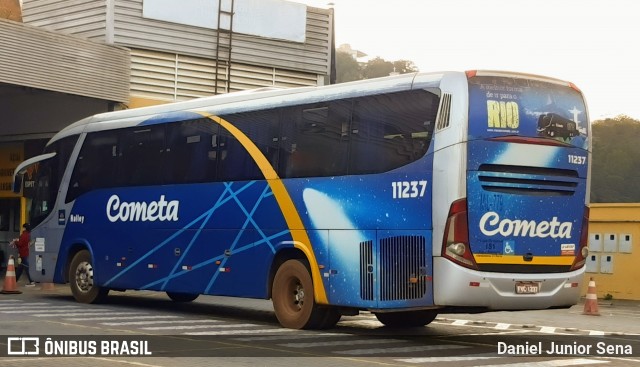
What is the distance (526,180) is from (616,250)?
21378 mm

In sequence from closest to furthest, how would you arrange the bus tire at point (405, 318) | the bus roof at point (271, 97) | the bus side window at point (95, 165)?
the bus roof at point (271, 97) → the bus tire at point (405, 318) → the bus side window at point (95, 165)

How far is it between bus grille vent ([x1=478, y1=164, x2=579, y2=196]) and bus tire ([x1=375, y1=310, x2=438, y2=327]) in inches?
140

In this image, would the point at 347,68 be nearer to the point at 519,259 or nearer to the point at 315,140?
the point at 315,140

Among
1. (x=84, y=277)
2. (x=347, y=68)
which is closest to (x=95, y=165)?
(x=84, y=277)

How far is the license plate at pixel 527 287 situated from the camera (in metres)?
14.6

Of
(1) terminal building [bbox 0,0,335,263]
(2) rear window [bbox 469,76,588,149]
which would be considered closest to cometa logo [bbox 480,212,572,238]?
(2) rear window [bbox 469,76,588,149]

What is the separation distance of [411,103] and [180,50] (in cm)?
1717

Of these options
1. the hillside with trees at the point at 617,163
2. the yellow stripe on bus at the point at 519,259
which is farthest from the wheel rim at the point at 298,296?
the hillside with trees at the point at 617,163

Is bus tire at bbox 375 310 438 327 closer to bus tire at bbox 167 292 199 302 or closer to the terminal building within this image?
bus tire at bbox 167 292 199 302

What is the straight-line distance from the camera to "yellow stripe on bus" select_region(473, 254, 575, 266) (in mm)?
14453

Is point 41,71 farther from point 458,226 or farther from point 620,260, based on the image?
point 620,260

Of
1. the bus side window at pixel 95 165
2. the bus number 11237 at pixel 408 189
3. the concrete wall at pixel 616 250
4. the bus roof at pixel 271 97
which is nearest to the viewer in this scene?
the bus number 11237 at pixel 408 189

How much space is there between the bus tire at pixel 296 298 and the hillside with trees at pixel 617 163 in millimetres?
54410

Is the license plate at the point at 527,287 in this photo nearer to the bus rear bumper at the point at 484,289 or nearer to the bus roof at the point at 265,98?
the bus rear bumper at the point at 484,289
